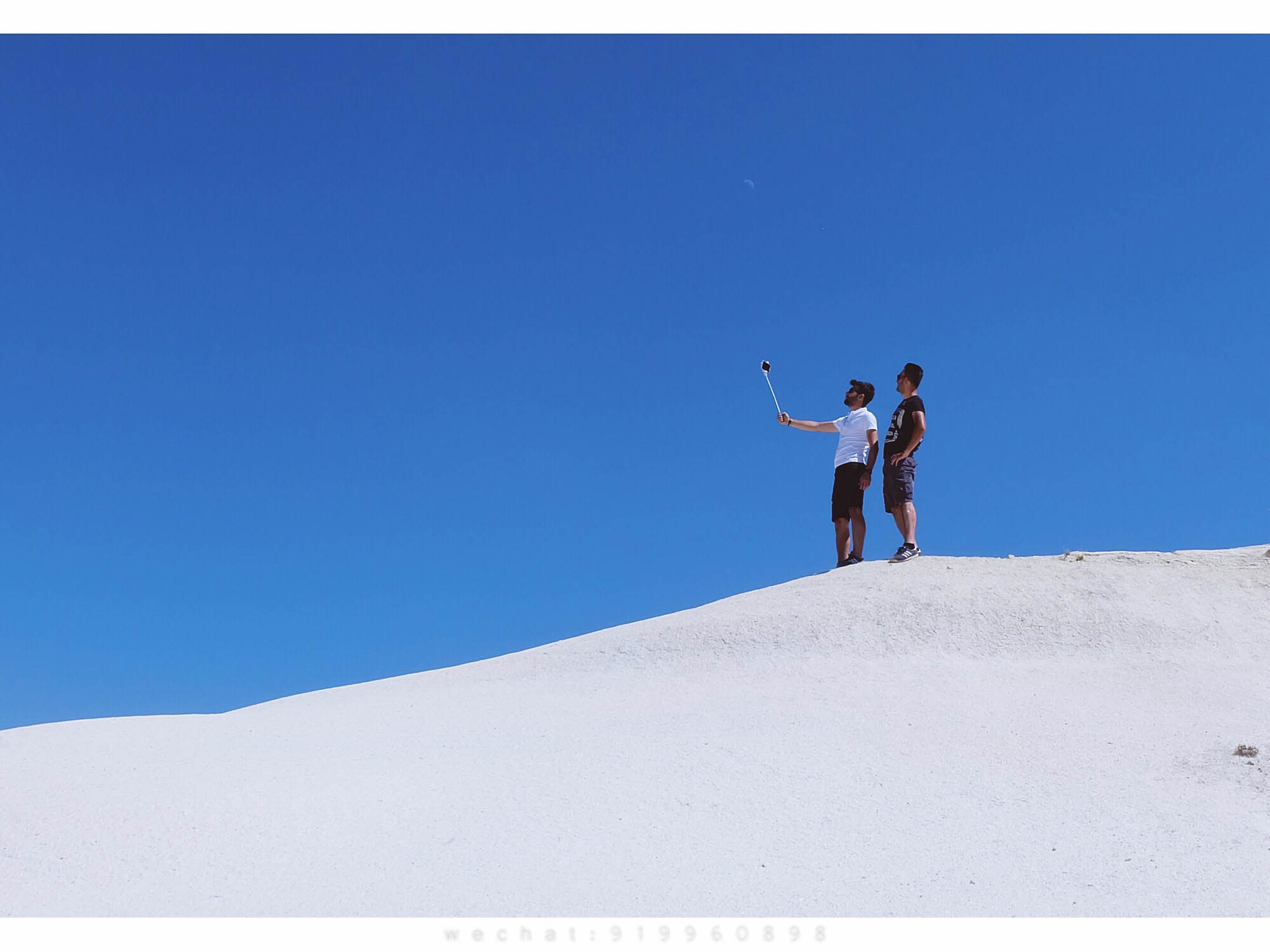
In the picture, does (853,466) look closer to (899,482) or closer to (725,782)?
(899,482)

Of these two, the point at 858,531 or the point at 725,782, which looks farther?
the point at 858,531

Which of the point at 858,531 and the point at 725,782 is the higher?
the point at 858,531

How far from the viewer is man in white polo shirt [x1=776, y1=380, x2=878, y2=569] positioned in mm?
13078

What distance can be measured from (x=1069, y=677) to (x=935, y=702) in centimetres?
177

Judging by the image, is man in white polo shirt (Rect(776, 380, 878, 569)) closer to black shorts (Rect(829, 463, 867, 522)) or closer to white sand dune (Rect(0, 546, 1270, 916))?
black shorts (Rect(829, 463, 867, 522))

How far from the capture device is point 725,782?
679 centimetres

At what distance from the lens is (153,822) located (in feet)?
20.1

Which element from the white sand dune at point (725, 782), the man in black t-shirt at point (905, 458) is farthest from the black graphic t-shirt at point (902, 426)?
the white sand dune at point (725, 782)

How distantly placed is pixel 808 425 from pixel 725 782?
7841mm

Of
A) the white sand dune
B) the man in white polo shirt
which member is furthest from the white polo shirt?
the white sand dune

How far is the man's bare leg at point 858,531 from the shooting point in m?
13.3

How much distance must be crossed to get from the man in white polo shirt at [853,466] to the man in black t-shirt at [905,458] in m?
0.25

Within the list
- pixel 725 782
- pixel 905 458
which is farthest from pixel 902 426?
pixel 725 782

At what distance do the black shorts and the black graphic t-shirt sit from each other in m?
0.51
